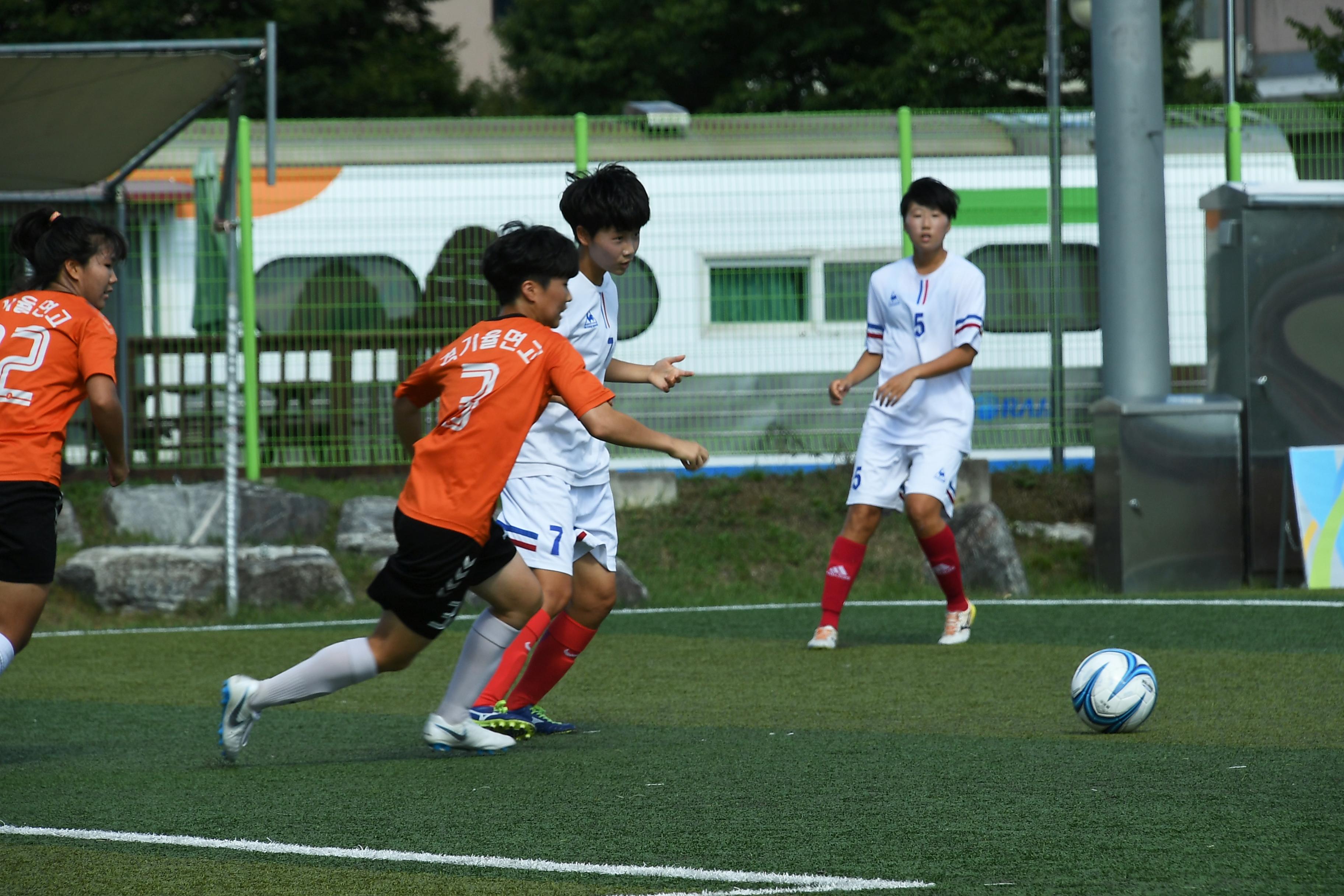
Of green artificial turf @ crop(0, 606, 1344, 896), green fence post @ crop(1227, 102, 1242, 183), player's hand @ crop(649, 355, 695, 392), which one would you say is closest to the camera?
green artificial turf @ crop(0, 606, 1344, 896)

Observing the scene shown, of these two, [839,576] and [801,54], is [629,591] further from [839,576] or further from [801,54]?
[801,54]

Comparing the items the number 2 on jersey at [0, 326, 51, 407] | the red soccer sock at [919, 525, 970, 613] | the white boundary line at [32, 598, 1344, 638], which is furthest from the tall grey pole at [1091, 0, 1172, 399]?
the number 2 on jersey at [0, 326, 51, 407]

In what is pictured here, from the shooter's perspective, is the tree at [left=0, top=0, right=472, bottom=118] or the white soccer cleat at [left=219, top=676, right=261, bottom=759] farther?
the tree at [left=0, top=0, right=472, bottom=118]

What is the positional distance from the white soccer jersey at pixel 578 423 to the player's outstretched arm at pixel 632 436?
1.99 ft

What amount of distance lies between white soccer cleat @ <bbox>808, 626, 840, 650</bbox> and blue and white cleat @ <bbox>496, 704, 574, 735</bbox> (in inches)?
86.8

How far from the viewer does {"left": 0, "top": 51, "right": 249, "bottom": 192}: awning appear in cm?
909

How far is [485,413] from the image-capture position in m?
4.89

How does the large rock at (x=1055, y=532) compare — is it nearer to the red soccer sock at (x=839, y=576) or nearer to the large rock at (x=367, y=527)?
the red soccer sock at (x=839, y=576)

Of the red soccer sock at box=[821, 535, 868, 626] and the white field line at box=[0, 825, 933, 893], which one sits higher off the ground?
the red soccer sock at box=[821, 535, 868, 626]

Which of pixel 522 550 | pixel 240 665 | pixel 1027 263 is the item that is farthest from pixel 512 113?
pixel 522 550

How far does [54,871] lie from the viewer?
371cm

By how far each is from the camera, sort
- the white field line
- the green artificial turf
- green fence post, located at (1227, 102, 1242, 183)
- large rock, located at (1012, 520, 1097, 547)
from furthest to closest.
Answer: green fence post, located at (1227, 102, 1242, 183) < large rock, located at (1012, 520, 1097, 547) < the green artificial turf < the white field line

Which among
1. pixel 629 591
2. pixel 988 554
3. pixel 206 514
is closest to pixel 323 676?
pixel 629 591

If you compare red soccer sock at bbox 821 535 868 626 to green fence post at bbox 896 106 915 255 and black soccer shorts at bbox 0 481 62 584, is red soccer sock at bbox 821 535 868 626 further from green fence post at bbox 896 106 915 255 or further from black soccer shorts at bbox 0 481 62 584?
green fence post at bbox 896 106 915 255
